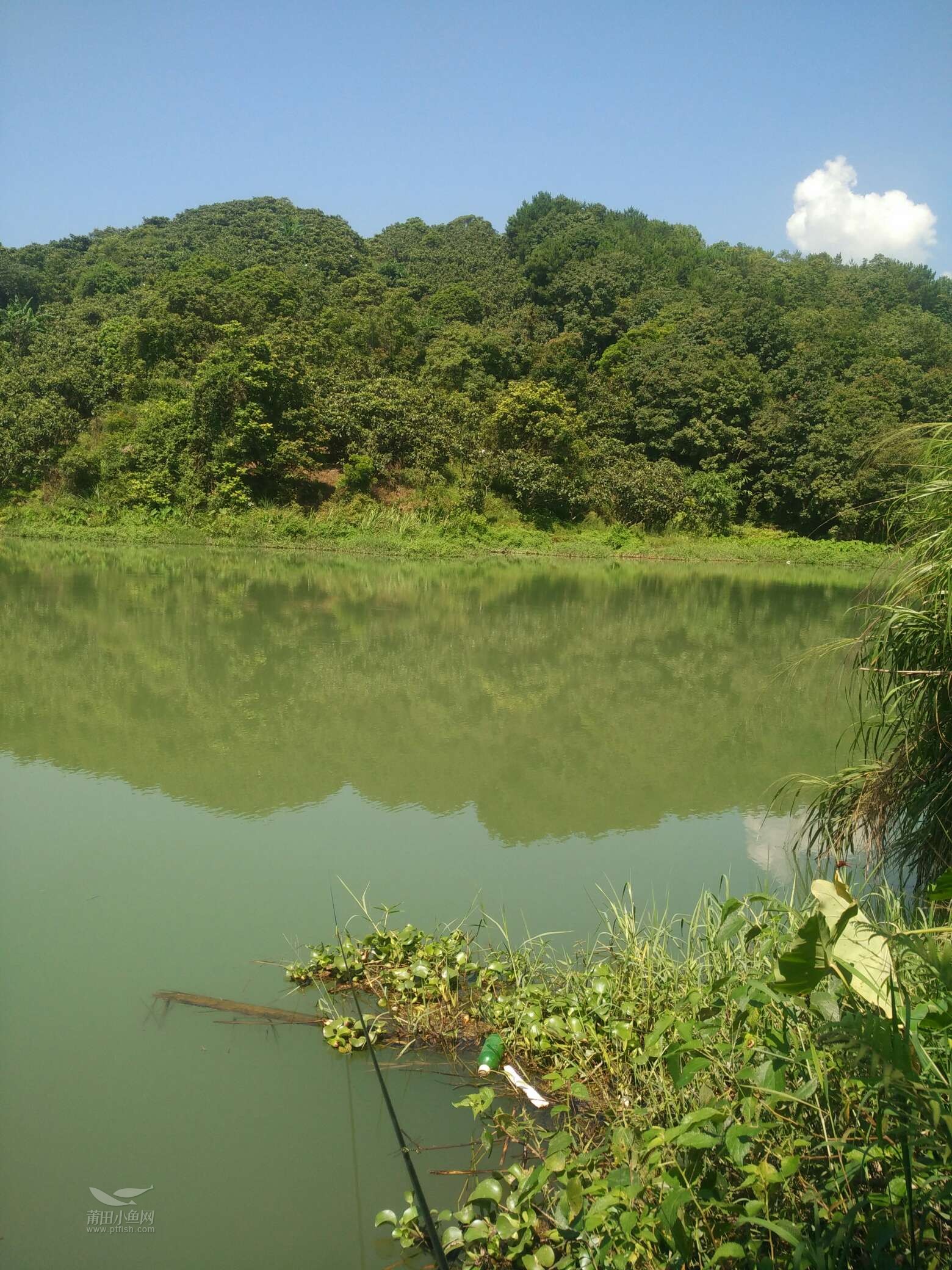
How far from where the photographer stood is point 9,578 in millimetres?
12156

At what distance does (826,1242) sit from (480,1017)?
1.38 meters

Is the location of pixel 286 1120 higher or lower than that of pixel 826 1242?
lower

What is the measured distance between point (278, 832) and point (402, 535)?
1590cm

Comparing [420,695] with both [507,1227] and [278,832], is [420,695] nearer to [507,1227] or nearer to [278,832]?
[278,832]

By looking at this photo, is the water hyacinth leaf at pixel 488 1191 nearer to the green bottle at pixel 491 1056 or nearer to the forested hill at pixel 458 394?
the green bottle at pixel 491 1056

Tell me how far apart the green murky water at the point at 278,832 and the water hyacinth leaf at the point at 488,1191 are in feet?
0.74

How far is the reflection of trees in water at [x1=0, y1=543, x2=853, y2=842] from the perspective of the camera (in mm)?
4984

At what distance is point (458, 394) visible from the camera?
2298cm

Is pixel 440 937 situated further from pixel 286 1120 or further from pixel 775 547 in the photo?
pixel 775 547

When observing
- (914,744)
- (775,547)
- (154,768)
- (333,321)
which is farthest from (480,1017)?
(333,321)

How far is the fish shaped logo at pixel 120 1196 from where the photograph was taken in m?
1.96

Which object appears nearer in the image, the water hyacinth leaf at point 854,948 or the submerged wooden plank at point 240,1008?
the water hyacinth leaf at point 854,948

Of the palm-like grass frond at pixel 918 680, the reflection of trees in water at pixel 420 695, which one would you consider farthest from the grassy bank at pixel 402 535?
the palm-like grass frond at pixel 918 680

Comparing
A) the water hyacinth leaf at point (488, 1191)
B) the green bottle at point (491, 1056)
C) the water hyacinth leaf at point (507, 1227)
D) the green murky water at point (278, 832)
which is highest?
the water hyacinth leaf at point (488, 1191)
